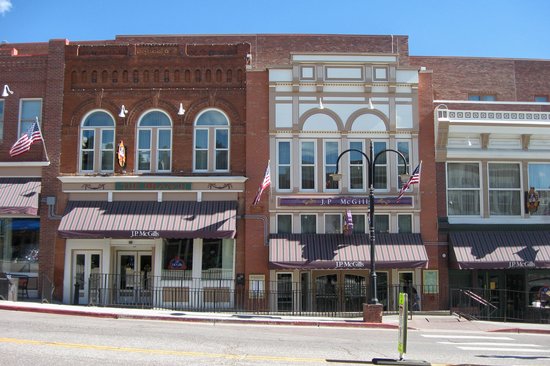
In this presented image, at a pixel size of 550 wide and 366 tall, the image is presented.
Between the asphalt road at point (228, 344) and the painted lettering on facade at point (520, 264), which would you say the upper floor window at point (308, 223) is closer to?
the asphalt road at point (228, 344)

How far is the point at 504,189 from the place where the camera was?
25.6m

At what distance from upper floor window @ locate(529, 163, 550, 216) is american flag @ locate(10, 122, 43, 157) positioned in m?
20.9

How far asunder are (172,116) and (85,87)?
396cm

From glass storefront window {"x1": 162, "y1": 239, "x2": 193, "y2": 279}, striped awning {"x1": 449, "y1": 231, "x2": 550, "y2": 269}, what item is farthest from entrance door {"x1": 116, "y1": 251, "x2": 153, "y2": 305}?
→ striped awning {"x1": 449, "y1": 231, "x2": 550, "y2": 269}

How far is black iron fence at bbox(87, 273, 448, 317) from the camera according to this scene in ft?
77.4

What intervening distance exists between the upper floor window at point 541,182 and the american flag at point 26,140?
68.5 feet

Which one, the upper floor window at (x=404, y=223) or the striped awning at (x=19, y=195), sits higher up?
the striped awning at (x=19, y=195)

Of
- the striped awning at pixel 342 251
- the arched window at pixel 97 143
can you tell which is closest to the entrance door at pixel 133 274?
the arched window at pixel 97 143

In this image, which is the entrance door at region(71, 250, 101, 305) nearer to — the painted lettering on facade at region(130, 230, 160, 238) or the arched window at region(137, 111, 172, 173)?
the painted lettering on facade at region(130, 230, 160, 238)

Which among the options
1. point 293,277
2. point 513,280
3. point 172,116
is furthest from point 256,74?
point 513,280

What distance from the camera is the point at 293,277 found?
24422mm

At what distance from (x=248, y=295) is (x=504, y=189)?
11.8 m

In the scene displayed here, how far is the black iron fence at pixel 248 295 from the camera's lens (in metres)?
23.6

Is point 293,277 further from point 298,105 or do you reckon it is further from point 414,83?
point 414,83
